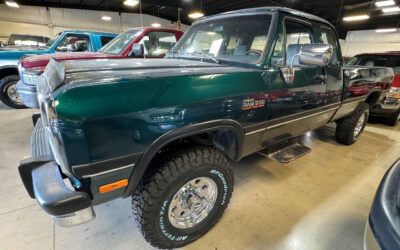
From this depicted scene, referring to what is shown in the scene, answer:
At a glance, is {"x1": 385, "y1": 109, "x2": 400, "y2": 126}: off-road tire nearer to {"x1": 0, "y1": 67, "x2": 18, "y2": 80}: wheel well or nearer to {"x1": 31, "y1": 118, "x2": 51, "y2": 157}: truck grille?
{"x1": 31, "y1": 118, "x2": 51, "y2": 157}: truck grille

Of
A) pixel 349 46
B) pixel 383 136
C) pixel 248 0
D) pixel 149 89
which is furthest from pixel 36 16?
pixel 349 46

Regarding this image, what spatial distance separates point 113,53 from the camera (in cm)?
412

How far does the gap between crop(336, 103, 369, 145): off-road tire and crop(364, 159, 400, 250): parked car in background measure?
2.72 m

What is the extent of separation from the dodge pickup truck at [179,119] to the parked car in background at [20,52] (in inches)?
147

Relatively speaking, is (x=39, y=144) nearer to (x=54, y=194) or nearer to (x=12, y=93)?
(x=54, y=194)

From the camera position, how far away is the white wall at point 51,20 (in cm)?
1379

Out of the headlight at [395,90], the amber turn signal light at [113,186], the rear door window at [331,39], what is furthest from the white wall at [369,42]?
the amber turn signal light at [113,186]

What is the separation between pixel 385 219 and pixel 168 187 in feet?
3.64

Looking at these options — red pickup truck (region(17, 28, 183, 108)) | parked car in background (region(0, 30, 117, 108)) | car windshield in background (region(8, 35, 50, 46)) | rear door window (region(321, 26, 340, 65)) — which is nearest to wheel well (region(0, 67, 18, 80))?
parked car in background (region(0, 30, 117, 108))

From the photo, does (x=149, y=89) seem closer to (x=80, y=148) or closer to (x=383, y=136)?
(x=80, y=148)

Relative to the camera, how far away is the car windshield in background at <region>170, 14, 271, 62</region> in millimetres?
1897

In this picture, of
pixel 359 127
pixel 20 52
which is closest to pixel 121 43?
pixel 20 52

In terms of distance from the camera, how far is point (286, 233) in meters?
1.75

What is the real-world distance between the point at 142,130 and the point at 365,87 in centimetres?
353
